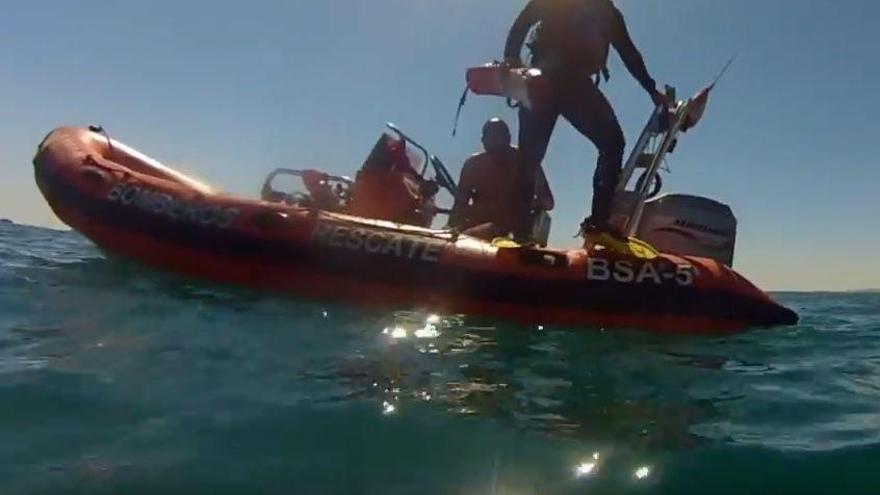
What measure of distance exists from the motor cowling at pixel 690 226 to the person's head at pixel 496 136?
1.33 m

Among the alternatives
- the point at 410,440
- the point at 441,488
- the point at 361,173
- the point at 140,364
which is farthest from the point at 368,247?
the point at 441,488

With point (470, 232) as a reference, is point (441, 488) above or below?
below

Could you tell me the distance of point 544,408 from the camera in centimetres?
330

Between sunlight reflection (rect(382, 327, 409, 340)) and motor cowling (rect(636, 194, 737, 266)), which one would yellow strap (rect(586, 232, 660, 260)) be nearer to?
motor cowling (rect(636, 194, 737, 266))

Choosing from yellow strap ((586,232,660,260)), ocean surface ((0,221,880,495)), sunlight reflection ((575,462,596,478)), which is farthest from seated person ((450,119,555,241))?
sunlight reflection ((575,462,596,478))

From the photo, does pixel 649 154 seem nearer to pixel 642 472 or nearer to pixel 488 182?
pixel 488 182

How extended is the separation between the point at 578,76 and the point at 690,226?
1829 mm

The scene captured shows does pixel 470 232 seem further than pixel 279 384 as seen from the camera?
Yes

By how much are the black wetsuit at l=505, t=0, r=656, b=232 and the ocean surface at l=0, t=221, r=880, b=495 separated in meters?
1.32

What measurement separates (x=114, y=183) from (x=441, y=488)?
16.9 ft

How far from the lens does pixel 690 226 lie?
6887 mm

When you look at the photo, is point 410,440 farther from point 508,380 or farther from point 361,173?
point 361,173

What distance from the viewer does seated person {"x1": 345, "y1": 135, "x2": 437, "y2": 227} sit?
751 centimetres

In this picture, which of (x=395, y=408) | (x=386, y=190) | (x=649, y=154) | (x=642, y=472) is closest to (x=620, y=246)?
(x=649, y=154)
